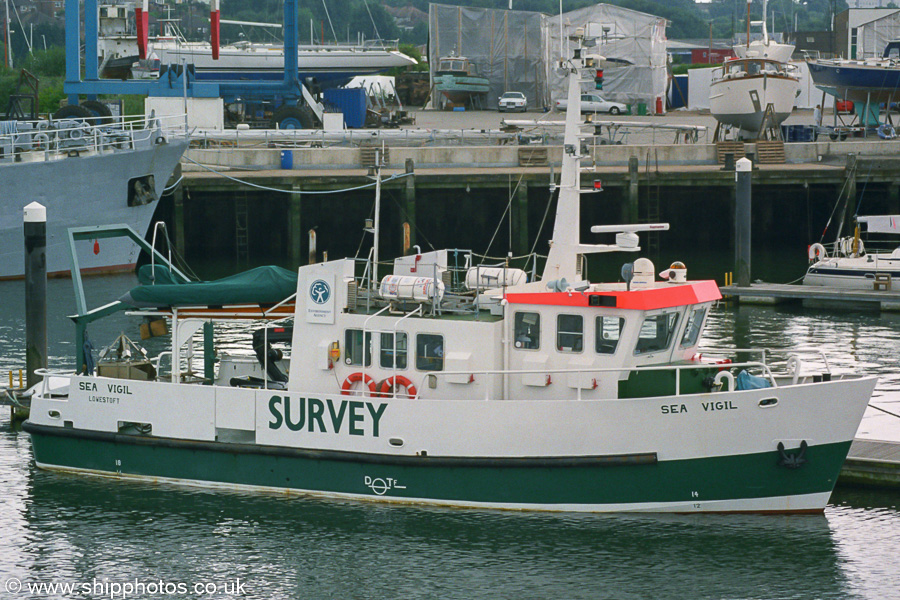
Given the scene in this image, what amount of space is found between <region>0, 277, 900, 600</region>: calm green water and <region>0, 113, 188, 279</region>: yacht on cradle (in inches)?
841

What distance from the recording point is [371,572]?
14.4 metres

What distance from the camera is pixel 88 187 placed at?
3766cm

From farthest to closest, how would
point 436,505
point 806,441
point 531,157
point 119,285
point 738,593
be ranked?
point 531,157 → point 119,285 → point 436,505 → point 806,441 → point 738,593

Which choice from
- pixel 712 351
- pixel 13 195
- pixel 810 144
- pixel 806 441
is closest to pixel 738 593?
pixel 806 441

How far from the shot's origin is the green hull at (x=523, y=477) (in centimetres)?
1498

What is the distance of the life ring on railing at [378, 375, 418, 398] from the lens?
15.7 metres

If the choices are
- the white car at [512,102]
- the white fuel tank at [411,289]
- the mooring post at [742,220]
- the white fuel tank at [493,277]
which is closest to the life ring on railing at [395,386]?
the white fuel tank at [411,289]

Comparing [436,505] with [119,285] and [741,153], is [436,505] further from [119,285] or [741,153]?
[741,153]

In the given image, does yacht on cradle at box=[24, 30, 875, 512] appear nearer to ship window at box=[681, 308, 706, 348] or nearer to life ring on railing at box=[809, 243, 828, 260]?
ship window at box=[681, 308, 706, 348]

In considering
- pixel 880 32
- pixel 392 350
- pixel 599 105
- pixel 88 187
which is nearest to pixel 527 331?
pixel 392 350

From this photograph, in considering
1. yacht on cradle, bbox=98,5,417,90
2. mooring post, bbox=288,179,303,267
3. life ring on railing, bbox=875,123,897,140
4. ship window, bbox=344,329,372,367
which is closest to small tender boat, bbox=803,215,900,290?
mooring post, bbox=288,179,303,267

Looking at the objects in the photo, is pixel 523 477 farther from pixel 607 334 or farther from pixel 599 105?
pixel 599 105

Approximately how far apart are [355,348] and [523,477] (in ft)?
9.59

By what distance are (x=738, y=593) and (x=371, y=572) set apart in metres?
4.43
